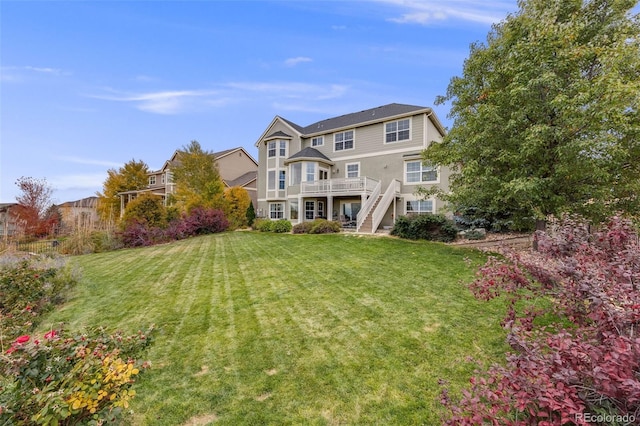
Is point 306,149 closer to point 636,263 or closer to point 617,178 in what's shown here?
point 617,178

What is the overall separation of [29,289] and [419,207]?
56.4 feet

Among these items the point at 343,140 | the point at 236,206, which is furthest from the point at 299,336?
the point at 236,206

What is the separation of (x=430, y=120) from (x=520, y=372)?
715 inches

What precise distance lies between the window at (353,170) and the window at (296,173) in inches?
146

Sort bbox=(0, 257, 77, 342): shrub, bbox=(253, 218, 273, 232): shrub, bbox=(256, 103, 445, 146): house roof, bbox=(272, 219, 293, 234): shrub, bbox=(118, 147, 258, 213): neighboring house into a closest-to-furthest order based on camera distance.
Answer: bbox=(0, 257, 77, 342): shrub, bbox=(256, 103, 445, 146): house roof, bbox=(272, 219, 293, 234): shrub, bbox=(253, 218, 273, 232): shrub, bbox=(118, 147, 258, 213): neighboring house

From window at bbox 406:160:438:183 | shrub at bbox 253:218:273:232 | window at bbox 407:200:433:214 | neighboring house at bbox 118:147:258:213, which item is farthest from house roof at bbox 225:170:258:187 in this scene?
window at bbox 407:200:433:214

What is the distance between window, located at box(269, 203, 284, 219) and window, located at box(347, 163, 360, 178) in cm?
657

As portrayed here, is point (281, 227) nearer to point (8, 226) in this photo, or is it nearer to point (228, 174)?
point (228, 174)

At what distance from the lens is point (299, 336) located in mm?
4172

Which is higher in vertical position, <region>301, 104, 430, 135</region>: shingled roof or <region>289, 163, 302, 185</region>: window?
<region>301, 104, 430, 135</region>: shingled roof

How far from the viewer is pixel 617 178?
8.31 meters

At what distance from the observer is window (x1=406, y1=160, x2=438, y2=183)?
16484mm

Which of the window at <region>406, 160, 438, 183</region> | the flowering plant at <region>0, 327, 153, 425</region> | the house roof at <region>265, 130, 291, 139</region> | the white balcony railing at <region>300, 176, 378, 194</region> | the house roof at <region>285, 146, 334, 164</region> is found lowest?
the flowering plant at <region>0, 327, 153, 425</region>

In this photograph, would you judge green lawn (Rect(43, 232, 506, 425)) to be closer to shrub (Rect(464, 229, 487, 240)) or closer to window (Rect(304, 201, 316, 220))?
shrub (Rect(464, 229, 487, 240))
